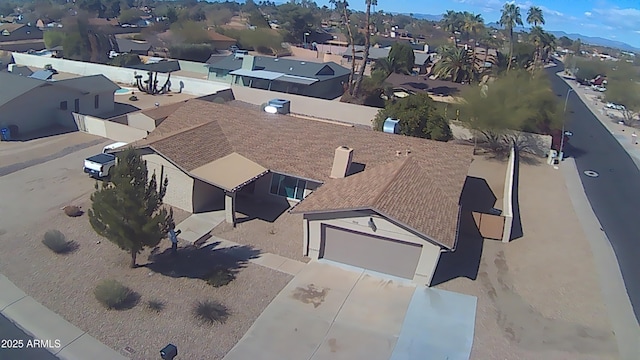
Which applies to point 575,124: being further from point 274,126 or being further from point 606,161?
point 274,126

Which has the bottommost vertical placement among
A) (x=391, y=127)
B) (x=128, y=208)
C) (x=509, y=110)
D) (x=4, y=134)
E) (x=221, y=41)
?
(x=4, y=134)

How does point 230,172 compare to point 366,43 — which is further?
point 366,43

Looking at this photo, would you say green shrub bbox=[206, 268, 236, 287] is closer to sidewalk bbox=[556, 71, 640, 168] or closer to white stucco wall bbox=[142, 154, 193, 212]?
white stucco wall bbox=[142, 154, 193, 212]

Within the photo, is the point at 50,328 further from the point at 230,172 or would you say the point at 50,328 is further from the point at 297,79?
the point at 297,79

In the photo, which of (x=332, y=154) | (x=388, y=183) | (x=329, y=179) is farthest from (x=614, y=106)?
(x=388, y=183)

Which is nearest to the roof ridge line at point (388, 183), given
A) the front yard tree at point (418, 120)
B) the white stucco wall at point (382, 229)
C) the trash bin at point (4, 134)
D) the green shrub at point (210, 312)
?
the white stucco wall at point (382, 229)

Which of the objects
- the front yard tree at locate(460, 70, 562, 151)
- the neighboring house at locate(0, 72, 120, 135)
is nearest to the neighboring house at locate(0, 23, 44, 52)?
the neighboring house at locate(0, 72, 120, 135)

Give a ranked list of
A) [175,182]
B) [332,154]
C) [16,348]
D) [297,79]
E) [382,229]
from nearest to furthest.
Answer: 1. [16,348]
2. [382,229]
3. [175,182]
4. [332,154]
5. [297,79]

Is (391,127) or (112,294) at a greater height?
(391,127)
